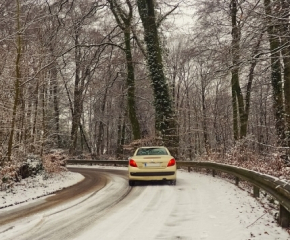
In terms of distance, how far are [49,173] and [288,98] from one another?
11980 mm

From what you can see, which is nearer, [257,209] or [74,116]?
[257,209]

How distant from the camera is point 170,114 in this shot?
67.6 feet

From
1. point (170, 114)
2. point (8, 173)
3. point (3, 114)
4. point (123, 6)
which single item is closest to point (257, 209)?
point (8, 173)

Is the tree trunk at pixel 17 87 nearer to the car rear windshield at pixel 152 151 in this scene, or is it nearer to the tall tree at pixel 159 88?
the car rear windshield at pixel 152 151

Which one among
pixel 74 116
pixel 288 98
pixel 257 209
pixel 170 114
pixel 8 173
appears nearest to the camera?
pixel 257 209

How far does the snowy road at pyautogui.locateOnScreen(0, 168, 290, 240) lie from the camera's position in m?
5.34

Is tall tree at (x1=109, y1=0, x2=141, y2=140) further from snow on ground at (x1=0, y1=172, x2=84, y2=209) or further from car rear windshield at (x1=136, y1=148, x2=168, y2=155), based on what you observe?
car rear windshield at (x1=136, y1=148, x2=168, y2=155)

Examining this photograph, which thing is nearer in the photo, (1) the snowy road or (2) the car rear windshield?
(1) the snowy road

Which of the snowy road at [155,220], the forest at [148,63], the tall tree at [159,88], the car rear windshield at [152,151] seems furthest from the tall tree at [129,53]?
the snowy road at [155,220]

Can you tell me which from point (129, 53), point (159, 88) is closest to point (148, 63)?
point (159, 88)

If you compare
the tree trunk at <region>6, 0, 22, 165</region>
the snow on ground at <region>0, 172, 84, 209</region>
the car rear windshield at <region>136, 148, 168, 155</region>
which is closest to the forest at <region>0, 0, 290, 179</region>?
the tree trunk at <region>6, 0, 22, 165</region>

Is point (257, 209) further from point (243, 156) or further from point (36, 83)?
point (36, 83)

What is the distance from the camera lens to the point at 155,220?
628 centimetres

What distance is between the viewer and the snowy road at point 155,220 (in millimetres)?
5344
